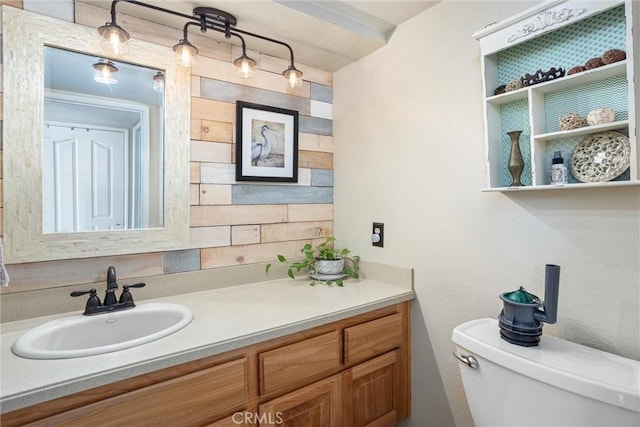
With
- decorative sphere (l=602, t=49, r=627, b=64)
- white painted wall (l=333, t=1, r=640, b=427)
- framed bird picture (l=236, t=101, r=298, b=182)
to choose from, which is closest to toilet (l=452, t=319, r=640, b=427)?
white painted wall (l=333, t=1, r=640, b=427)

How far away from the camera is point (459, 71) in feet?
4.78

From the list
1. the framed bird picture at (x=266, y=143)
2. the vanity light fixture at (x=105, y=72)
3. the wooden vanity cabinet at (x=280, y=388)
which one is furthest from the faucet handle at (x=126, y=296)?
the vanity light fixture at (x=105, y=72)

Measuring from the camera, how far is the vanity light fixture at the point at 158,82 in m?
1.51

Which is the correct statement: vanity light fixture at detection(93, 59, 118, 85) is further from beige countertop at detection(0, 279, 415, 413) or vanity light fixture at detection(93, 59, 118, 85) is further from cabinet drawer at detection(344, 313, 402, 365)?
cabinet drawer at detection(344, 313, 402, 365)

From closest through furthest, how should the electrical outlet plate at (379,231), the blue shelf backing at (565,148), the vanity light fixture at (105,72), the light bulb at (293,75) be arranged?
the blue shelf backing at (565,148) < the vanity light fixture at (105,72) < the light bulb at (293,75) < the electrical outlet plate at (379,231)

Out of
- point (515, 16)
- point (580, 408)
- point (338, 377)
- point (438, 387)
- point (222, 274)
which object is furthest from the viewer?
point (222, 274)

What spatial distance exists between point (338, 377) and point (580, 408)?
804 mm

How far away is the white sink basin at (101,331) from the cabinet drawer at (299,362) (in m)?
0.34

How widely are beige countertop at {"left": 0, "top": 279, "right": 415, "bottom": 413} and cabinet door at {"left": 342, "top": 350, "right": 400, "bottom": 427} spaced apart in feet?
0.88

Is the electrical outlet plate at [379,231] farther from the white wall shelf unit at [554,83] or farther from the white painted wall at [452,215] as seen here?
the white wall shelf unit at [554,83]

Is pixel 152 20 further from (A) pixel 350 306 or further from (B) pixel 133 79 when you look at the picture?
(A) pixel 350 306

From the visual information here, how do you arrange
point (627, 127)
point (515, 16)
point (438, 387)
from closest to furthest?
point (627, 127) < point (515, 16) < point (438, 387)

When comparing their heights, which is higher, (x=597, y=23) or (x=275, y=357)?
(x=597, y=23)

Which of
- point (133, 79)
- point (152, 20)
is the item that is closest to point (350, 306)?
point (133, 79)
